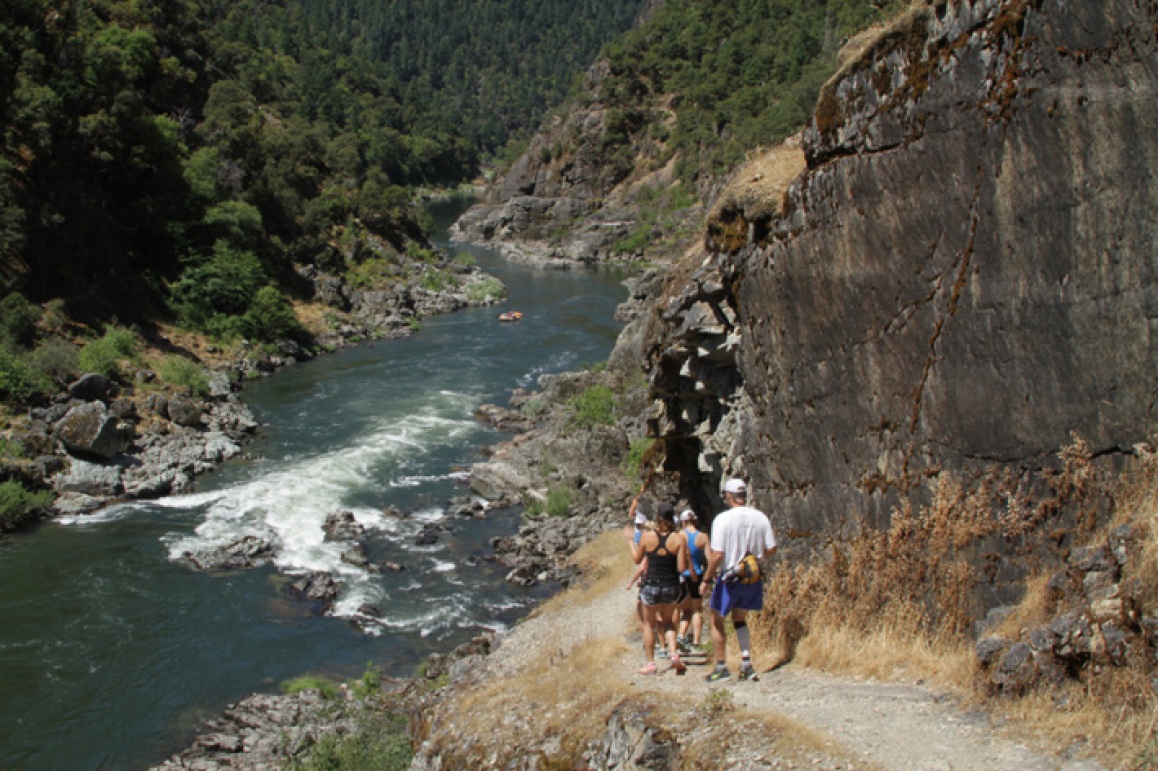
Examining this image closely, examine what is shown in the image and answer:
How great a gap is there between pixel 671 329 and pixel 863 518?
20.8 feet

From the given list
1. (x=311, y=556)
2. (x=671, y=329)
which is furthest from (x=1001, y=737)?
(x=311, y=556)

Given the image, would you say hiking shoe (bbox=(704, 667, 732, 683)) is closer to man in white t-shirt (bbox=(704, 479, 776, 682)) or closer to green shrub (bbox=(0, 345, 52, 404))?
man in white t-shirt (bbox=(704, 479, 776, 682))

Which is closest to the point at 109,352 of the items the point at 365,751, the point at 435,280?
the point at 365,751

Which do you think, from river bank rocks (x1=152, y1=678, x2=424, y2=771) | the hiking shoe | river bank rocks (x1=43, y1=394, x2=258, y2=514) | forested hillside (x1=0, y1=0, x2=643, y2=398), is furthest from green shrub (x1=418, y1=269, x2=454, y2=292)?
the hiking shoe

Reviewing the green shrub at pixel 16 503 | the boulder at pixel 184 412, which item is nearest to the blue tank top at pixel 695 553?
the green shrub at pixel 16 503

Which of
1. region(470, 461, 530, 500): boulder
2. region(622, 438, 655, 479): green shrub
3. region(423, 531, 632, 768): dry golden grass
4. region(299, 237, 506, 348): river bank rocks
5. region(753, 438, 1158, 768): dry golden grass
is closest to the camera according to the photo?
region(753, 438, 1158, 768): dry golden grass

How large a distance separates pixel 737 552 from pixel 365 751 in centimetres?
750

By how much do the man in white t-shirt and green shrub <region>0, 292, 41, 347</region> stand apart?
30.9m

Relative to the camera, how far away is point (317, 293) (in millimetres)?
54031

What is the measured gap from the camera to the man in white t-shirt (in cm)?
948

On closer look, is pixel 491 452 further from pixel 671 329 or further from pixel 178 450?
pixel 671 329

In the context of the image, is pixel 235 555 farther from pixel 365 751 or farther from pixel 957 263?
pixel 957 263

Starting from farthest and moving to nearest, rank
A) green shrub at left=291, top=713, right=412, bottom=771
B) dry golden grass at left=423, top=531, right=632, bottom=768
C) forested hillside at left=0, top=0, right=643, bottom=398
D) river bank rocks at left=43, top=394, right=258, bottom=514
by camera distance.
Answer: forested hillside at left=0, top=0, right=643, bottom=398 → river bank rocks at left=43, top=394, right=258, bottom=514 → green shrub at left=291, top=713, right=412, bottom=771 → dry golden grass at left=423, top=531, right=632, bottom=768

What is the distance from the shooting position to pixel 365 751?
13695 millimetres
